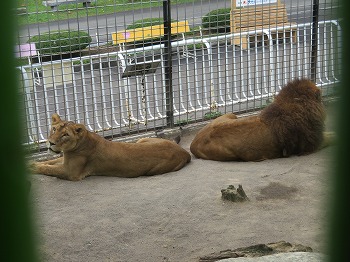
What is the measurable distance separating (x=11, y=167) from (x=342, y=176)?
0.37m

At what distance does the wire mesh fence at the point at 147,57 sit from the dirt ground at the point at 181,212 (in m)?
1.33

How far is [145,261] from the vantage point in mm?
5094

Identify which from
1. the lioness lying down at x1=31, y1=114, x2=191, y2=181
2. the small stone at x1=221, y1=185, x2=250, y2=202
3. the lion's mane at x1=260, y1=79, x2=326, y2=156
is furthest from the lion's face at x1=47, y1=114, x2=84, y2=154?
the lion's mane at x1=260, y1=79, x2=326, y2=156

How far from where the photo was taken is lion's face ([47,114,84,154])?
7.23 metres

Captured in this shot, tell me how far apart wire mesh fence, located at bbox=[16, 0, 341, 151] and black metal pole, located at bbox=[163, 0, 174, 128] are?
0.05 ft

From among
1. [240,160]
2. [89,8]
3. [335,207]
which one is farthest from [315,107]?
[335,207]

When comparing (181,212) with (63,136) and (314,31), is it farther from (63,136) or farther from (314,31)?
(314,31)

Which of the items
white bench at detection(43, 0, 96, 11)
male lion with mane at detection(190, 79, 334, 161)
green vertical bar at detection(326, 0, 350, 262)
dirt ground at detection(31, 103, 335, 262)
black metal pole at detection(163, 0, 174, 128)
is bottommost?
dirt ground at detection(31, 103, 335, 262)

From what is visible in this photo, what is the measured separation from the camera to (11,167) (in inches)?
24.4

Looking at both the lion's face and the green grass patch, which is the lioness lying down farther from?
the green grass patch

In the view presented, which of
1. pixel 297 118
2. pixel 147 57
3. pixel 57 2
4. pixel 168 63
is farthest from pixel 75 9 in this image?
pixel 297 118

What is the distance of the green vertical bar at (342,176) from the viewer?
662 millimetres

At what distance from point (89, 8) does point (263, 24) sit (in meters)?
3.08

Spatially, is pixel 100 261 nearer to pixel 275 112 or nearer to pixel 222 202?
pixel 222 202
